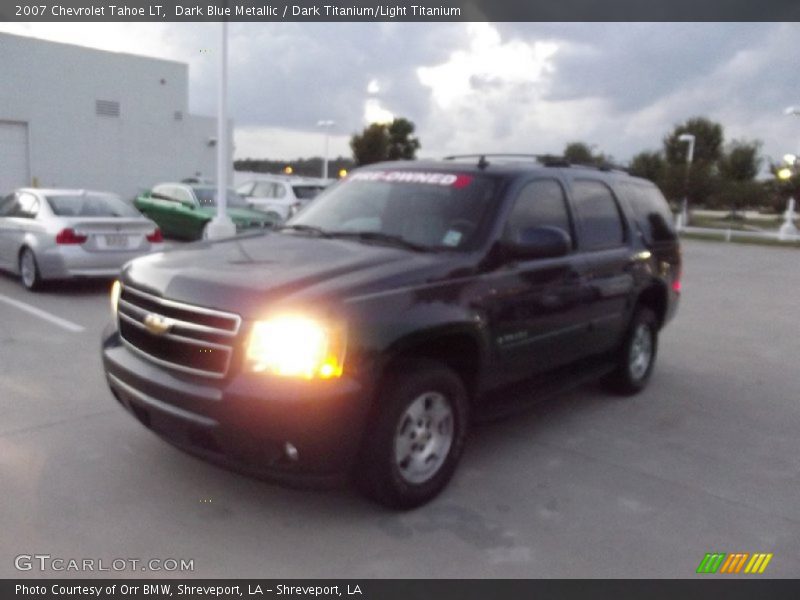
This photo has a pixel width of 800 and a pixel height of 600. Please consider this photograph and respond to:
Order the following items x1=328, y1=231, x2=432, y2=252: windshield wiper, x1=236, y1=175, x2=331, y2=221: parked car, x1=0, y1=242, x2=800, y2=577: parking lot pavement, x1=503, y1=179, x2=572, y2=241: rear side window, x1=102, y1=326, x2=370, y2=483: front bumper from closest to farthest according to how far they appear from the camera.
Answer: x1=102, y1=326, x2=370, y2=483: front bumper
x1=0, y1=242, x2=800, y2=577: parking lot pavement
x1=328, y1=231, x2=432, y2=252: windshield wiper
x1=503, y1=179, x2=572, y2=241: rear side window
x1=236, y1=175, x2=331, y2=221: parked car

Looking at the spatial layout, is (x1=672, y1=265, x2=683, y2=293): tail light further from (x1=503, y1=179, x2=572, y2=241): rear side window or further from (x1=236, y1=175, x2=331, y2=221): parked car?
(x1=236, y1=175, x2=331, y2=221): parked car

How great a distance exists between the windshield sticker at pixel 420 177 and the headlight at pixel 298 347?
175 centimetres

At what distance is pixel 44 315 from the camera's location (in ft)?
26.7

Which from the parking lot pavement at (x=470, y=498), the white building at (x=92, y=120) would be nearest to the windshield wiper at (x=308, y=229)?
the parking lot pavement at (x=470, y=498)

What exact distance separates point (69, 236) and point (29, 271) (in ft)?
3.10

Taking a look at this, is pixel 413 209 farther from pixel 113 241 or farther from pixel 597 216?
pixel 113 241

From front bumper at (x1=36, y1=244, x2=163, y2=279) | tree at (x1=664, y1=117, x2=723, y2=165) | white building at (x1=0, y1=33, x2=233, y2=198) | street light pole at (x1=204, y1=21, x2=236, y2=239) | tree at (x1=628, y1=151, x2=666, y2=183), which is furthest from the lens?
tree at (x1=664, y1=117, x2=723, y2=165)

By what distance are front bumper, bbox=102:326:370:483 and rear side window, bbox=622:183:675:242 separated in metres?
3.63

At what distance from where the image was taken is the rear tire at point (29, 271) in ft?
30.8

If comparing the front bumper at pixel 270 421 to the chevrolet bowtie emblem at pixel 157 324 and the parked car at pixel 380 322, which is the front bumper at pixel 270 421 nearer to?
the parked car at pixel 380 322

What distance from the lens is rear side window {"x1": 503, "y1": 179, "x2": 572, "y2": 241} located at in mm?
4520

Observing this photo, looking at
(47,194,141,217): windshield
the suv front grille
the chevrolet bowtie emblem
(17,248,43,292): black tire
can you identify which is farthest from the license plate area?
the chevrolet bowtie emblem

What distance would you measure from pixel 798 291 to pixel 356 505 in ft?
41.2
